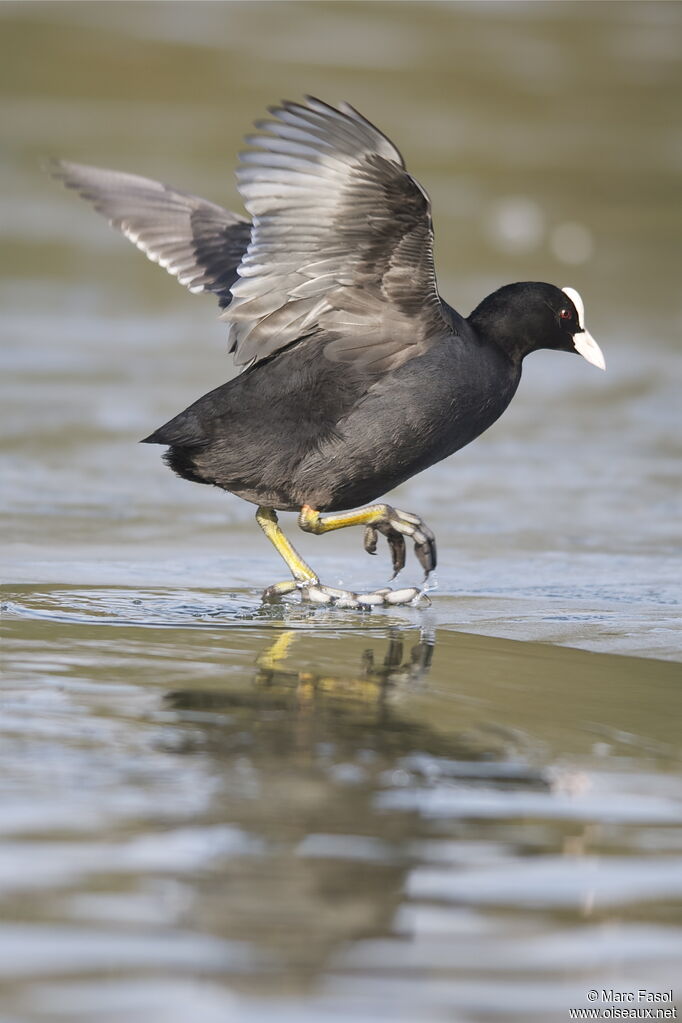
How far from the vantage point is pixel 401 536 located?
5.98 metres

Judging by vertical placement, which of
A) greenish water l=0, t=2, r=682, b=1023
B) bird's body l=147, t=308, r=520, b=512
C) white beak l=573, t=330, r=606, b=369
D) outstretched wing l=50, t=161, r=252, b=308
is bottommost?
greenish water l=0, t=2, r=682, b=1023

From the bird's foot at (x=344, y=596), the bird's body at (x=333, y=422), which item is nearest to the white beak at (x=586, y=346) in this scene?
the bird's body at (x=333, y=422)

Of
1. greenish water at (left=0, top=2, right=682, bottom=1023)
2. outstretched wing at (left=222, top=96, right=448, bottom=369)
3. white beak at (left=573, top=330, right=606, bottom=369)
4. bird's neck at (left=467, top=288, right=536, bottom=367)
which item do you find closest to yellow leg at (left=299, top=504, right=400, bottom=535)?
greenish water at (left=0, top=2, right=682, bottom=1023)

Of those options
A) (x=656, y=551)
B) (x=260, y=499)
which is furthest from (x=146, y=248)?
(x=656, y=551)

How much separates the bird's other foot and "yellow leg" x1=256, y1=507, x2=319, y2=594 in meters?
0.29

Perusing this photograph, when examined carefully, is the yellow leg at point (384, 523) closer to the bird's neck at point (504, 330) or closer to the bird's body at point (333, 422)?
the bird's body at point (333, 422)

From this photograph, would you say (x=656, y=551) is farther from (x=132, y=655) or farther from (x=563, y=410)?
(x=563, y=410)

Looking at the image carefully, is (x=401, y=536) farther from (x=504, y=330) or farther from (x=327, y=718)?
(x=327, y=718)

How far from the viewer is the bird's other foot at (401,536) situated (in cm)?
577

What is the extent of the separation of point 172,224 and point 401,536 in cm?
186

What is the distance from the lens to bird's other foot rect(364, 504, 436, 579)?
18.9 ft

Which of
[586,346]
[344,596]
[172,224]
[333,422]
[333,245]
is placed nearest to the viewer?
[333,245]

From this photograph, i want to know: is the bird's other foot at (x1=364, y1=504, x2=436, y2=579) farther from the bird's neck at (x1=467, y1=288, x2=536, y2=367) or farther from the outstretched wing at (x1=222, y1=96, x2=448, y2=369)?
the bird's neck at (x1=467, y1=288, x2=536, y2=367)

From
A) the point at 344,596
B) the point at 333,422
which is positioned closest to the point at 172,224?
the point at 333,422
